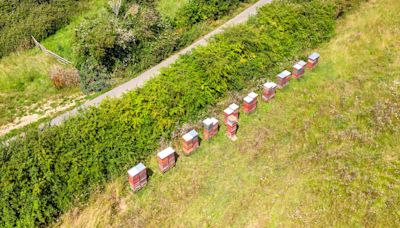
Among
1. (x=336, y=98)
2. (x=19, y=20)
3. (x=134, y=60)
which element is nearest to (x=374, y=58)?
(x=336, y=98)

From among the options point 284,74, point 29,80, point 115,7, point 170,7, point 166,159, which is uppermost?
point 115,7

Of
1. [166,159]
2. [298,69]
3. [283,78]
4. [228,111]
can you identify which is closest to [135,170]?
[166,159]

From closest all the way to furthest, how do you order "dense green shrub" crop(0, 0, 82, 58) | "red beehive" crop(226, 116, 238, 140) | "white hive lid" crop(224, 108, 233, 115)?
"red beehive" crop(226, 116, 238, 140) < "white hive lid" crop(224, 108, 233, 115) < "dense green shrub" crop(0, 0, 82, 58)

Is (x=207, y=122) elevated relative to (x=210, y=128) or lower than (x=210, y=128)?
elevated

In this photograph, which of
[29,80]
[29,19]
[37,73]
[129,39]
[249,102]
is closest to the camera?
[249,102]

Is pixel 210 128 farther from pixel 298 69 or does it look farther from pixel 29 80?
pixel 29 80

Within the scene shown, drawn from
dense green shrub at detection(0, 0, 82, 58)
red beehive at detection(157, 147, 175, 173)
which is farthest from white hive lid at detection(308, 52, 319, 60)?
dense green shrub at detection(0, 0, 82, 58)

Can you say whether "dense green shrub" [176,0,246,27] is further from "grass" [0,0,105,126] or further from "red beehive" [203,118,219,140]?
"red beehive" [203,118,219,140]
